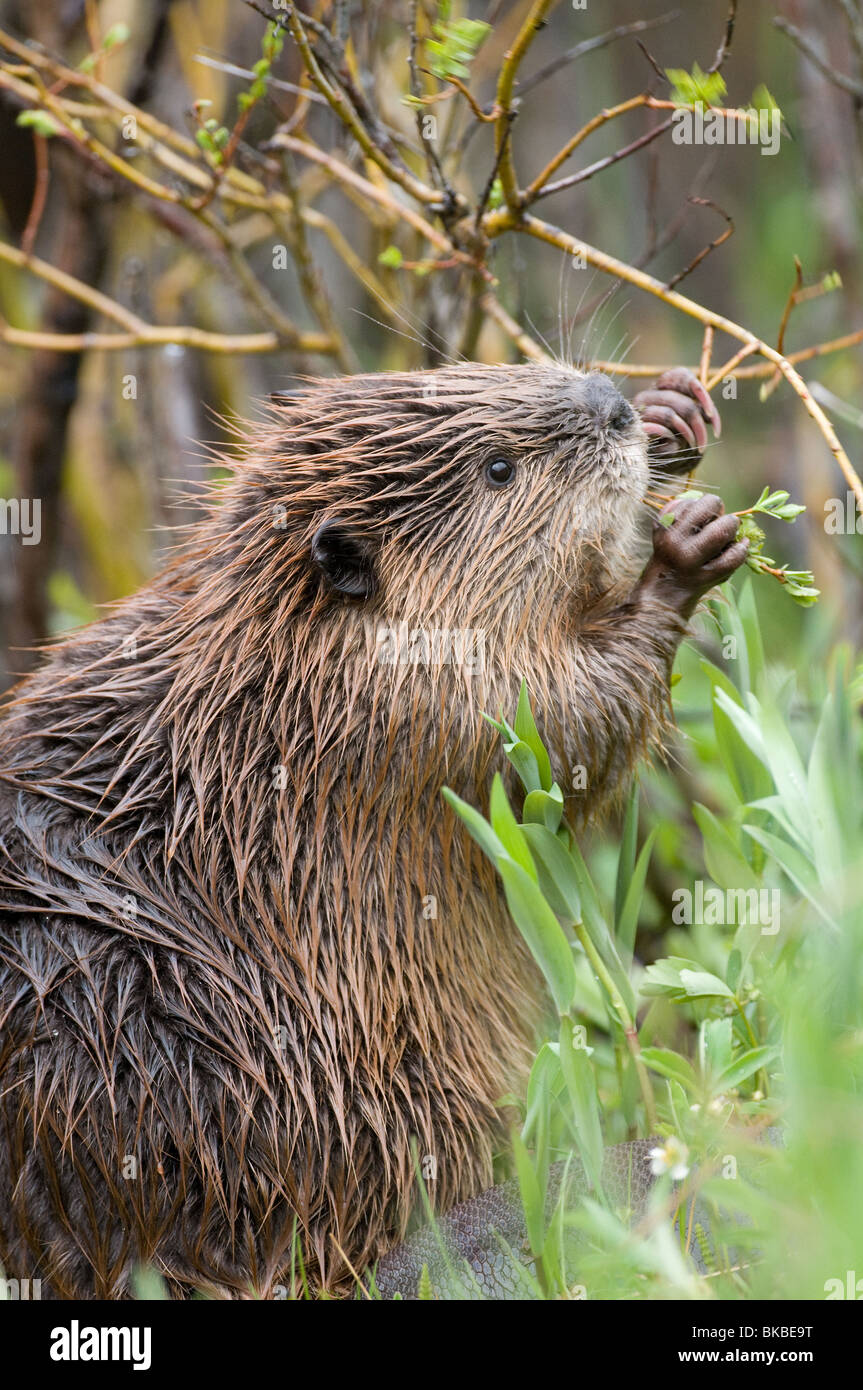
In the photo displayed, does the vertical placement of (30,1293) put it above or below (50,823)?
below

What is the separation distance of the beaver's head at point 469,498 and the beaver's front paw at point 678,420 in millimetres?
122

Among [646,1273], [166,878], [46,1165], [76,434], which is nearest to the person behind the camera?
[646,1273]

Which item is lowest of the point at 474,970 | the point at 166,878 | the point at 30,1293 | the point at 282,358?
the point at 30,1293

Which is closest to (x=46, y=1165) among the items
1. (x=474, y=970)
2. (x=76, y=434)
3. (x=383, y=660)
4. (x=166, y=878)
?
(x=166, y=878)

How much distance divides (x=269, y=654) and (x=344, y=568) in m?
0.20

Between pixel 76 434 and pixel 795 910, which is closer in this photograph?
pixel 795 910

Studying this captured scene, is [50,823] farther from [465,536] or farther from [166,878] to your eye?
[465,536]

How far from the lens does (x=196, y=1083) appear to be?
6.89ft

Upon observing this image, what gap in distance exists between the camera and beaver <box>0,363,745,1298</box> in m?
2.11

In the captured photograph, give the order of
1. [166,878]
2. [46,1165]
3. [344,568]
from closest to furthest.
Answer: [46,1165] → [166,878] → [344,568]

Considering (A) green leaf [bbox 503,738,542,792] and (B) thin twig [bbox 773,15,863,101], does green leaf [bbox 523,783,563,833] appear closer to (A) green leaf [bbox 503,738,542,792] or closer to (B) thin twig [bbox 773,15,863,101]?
(A) green leaf [bbox 503,738,542,792]

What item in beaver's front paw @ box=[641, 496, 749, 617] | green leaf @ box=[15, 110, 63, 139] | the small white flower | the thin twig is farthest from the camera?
the thin twig

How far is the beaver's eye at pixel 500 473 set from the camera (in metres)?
2.45

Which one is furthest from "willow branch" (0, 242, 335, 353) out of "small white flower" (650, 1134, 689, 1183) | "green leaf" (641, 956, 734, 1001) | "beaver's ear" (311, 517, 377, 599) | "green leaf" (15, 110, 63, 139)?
"small white flower" (650, 1134, 689, 1183)
